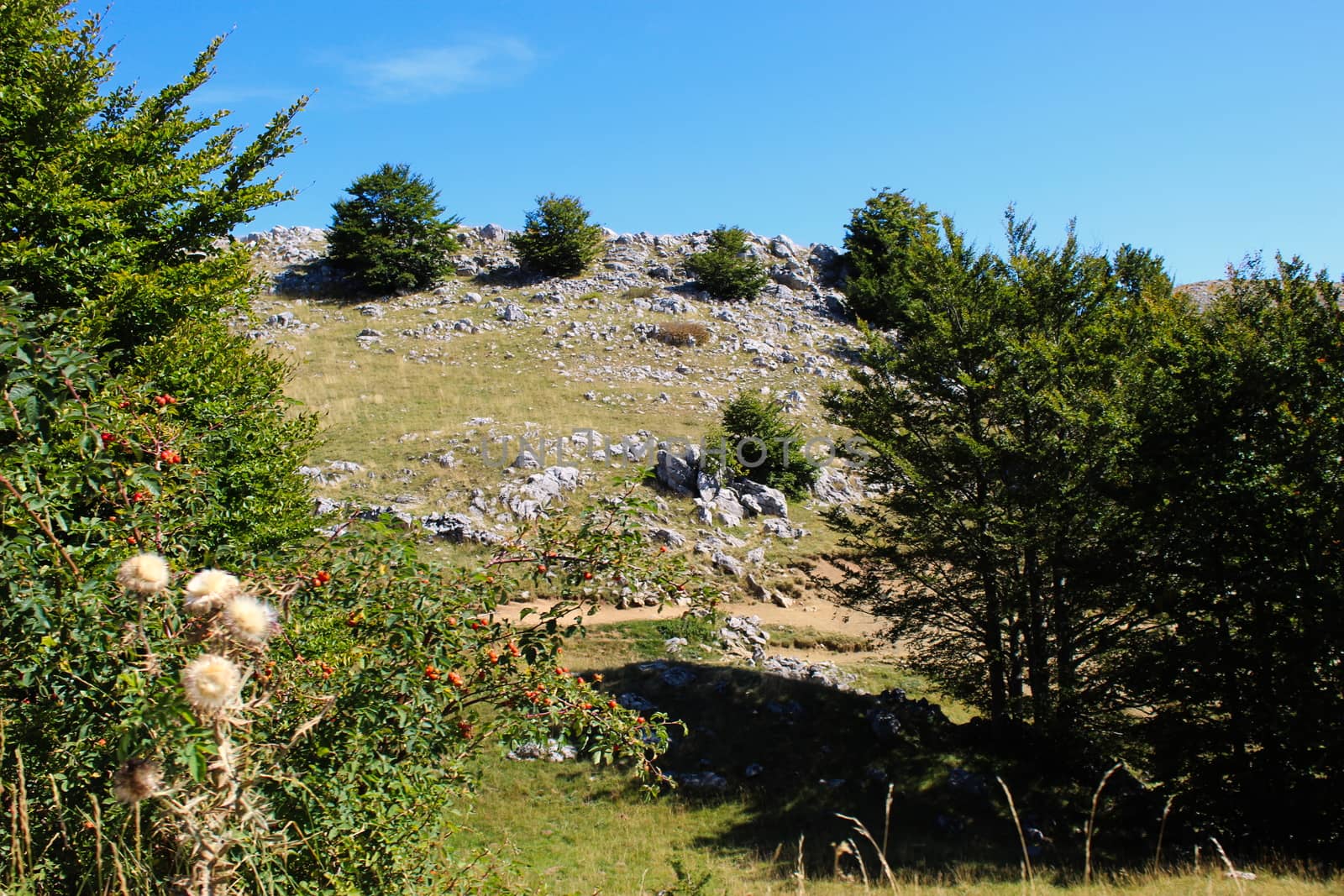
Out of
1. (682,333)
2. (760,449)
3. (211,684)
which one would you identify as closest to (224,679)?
(211,684)

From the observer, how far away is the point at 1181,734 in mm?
9414

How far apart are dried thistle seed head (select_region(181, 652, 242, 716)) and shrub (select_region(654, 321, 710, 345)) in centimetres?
3348

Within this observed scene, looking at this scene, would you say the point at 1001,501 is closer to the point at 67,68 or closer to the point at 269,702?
the point at 269,702

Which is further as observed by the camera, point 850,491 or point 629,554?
point 850,491

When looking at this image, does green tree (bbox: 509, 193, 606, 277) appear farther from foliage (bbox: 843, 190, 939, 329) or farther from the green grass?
the green grass

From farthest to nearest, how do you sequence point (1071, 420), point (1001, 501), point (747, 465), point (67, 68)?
point (747, 465)
point (1001, 501)
point (1071, 420)
point (67, 68)

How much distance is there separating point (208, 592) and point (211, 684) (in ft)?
0.90

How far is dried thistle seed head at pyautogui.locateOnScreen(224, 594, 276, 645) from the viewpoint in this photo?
2.10 metres

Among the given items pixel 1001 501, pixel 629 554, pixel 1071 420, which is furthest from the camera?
pixel 1001 501

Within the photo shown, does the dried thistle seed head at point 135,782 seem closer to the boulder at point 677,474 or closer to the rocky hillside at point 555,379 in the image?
the rocky hillside at point 555,379

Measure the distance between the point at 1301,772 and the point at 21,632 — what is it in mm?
11166

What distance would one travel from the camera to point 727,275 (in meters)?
40.9

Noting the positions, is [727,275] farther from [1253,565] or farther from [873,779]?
[1253,565]

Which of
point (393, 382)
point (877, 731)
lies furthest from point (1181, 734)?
point (393, 382)
